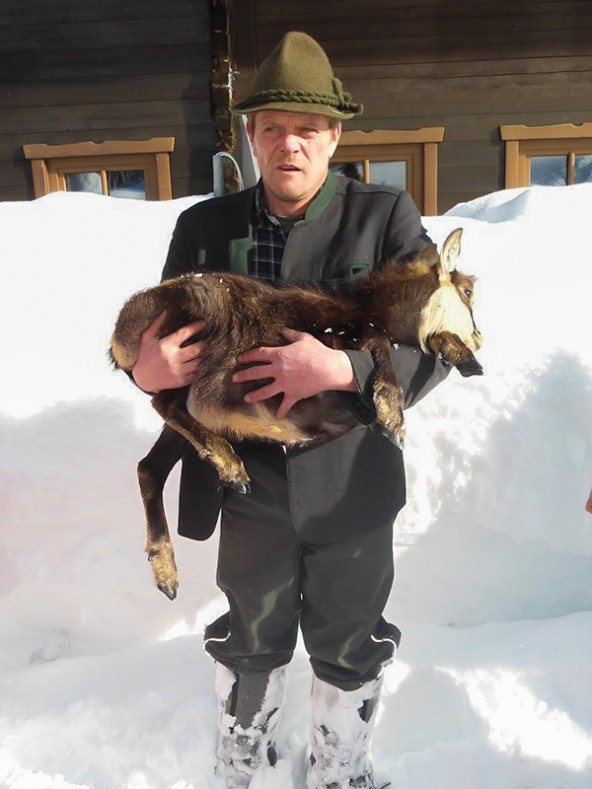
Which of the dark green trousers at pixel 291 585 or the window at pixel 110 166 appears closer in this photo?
the dark green trousers at pixel 291 585

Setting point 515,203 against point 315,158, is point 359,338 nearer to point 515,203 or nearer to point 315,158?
point 315,158

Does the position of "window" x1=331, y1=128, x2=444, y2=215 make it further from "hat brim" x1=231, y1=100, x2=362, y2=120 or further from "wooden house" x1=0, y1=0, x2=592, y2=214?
"hat brim" x1=231, y1=100, x2=362, y2=120

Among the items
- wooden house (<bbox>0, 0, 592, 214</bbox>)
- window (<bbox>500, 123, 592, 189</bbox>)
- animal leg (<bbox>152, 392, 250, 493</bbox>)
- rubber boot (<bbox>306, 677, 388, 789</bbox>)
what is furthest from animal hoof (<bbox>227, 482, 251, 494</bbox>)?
window (<bbox>500, 123, 592, 189</bbox>)

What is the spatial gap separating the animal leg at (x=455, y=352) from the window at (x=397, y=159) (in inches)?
272

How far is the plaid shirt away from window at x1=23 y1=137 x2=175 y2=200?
6807mm

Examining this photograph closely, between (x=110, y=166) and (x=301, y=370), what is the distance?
7.83 m

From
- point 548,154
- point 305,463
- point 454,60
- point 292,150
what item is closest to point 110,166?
point 454,60

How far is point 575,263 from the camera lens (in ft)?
14.3

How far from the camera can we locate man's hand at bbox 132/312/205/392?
1.82m

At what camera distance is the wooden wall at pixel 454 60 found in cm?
795

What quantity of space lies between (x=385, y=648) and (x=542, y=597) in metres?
1.40

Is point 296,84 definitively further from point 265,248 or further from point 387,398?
point 387,398

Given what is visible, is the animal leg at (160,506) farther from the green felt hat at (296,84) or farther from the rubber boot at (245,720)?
the green felt hat at (296,84)

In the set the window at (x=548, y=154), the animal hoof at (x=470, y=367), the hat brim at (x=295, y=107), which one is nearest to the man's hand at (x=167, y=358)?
the hat brim at (x=295, y=107)
